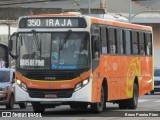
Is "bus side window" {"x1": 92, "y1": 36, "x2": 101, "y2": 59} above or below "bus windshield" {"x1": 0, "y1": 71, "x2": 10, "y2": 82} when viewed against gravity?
above

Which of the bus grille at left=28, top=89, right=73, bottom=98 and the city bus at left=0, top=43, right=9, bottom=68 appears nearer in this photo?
the bus grille at left=28, top=89, right=73, bottom=98

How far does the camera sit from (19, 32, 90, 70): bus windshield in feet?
68.6

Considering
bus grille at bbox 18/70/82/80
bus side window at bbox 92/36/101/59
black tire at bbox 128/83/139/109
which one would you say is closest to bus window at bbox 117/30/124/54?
black tire at bbox 128/83/139/109

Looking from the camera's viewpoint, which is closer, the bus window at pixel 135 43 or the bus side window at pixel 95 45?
the bus side window at pixel 95 45

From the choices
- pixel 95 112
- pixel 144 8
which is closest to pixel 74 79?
pixel 95 112

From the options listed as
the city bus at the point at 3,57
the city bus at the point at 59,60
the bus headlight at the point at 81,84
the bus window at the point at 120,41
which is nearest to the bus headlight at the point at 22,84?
the city bus at the point at 59,60

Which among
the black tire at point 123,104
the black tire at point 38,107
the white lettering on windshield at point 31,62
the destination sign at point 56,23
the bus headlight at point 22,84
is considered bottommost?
the black tire at point 123,104

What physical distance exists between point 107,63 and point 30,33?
3.10 meters

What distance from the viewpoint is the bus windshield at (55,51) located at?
68.6ft

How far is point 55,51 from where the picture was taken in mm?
20984

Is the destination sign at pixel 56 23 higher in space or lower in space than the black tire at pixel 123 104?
higher

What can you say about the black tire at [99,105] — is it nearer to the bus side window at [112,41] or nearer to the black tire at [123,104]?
the bus side window at [112,41]

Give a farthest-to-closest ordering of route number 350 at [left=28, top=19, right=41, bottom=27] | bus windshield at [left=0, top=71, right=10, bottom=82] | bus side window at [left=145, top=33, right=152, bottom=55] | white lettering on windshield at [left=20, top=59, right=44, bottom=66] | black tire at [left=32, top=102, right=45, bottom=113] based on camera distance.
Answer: bus side window at [left=145, top=33, right=152, bottom=55], bus windshield at [left=0, top=71, right=10, bottom=82], black tire at [left=32, top=102, right=45, bottom=113], route number 350 at [left=28, top=19, right=41, bottom=27], white lettering on windshield at [left=20, top=59, right=44, bottom=66]

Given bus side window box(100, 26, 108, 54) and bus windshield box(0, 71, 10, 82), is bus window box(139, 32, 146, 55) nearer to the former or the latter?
bus side window box(100, 26, 108, 54)
